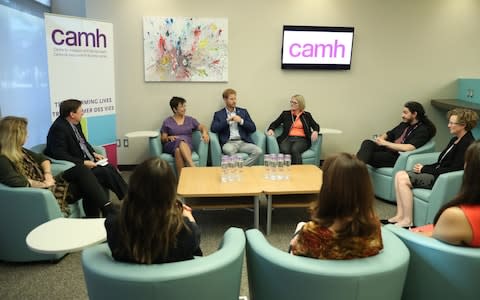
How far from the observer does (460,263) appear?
1.81m

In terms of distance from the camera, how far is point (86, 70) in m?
4.72

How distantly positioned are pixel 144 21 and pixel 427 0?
401cm

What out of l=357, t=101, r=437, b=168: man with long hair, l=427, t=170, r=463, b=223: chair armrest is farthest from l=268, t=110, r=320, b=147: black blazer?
l=427, t=170, r=463, b=223: chair armrest

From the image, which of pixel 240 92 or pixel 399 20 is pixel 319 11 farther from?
pixel 240 92

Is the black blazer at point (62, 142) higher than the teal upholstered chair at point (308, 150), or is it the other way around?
the black blazer at point (62, 142)

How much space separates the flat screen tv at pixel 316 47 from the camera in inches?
221

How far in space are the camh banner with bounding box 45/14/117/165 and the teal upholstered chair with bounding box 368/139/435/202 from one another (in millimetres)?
3262

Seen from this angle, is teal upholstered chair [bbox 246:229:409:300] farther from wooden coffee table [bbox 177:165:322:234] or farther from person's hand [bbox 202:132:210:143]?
person's hand [bbox 202:132:210:143]

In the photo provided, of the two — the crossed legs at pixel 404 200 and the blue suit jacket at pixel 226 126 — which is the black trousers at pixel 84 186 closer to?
the blue suit jacket at pixel 226 126

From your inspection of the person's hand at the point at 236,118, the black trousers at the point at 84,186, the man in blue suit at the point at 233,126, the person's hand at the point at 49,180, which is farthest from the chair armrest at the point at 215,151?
the person's hand at the point at 49,180

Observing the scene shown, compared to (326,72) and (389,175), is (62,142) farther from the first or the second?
(326,72)

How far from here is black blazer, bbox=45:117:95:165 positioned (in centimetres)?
382

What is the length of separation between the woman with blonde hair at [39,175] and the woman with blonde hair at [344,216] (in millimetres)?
2275

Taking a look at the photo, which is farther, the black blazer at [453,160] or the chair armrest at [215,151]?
the chair armrest at [215,151]
